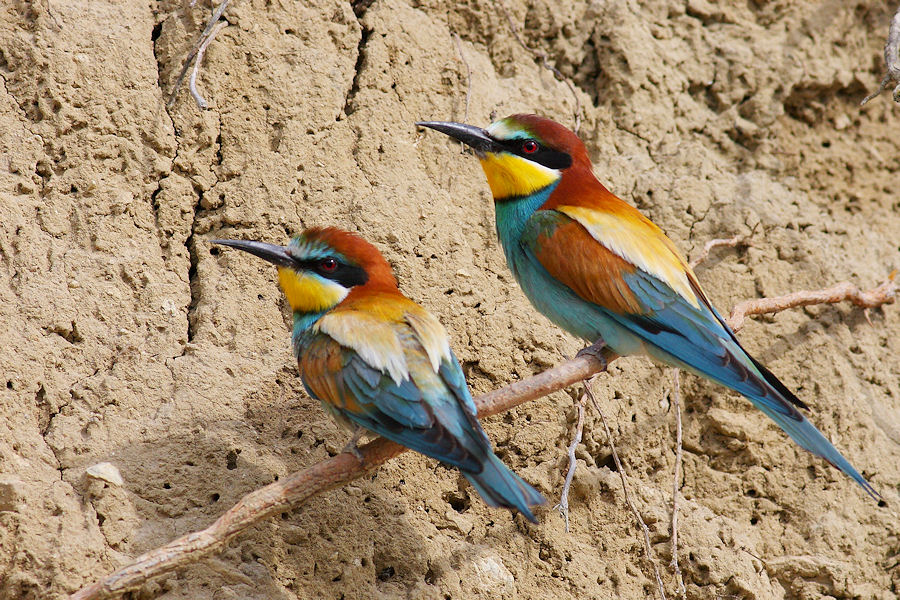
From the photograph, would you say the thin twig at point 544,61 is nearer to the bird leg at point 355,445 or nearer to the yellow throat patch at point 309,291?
the yellow throat patch at point 309,291

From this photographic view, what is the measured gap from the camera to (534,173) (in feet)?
8.59

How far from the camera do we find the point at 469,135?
2.59 m

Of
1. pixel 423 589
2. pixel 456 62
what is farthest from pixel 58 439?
pixel 456 62

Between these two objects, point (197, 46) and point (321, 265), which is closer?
point (321, 265)

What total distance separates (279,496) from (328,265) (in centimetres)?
70

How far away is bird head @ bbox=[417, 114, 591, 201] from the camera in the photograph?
260 cm

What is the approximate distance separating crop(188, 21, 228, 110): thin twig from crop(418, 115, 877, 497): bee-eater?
0.60 meters

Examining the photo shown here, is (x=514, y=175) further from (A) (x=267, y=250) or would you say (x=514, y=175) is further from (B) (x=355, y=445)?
(B) (x=355, y=445)

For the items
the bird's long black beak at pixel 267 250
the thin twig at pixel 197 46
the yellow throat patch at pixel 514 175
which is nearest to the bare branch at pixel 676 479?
the yellow throat patch at pixel 514 175

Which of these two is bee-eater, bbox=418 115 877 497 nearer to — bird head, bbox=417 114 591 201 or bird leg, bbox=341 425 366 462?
bird head, bbox=417 114 591 201

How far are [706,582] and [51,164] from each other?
77.9 inches

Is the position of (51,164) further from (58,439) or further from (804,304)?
(804,304)

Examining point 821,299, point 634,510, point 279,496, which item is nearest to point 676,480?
point 634,510

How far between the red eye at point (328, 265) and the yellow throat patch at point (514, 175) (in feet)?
1.86
